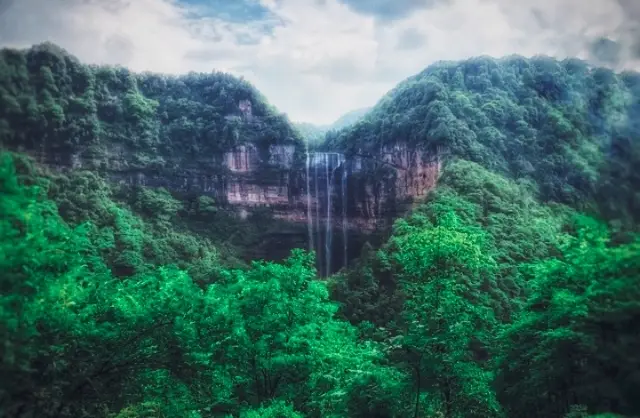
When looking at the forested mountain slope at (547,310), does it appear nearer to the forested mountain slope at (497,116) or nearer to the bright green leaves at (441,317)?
the bright green leaves at (441,317)

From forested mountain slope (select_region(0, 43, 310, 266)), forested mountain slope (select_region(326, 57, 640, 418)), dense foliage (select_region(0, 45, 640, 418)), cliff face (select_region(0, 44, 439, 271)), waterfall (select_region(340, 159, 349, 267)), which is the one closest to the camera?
forested mountain slope (select_region(326, 57, 640, 418))

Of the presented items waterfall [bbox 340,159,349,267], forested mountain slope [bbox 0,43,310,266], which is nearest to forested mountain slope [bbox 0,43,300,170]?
forested mountain slope [bbox 0,43,310,266]

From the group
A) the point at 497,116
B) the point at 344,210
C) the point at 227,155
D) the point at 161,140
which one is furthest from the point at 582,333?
the point at 161,140

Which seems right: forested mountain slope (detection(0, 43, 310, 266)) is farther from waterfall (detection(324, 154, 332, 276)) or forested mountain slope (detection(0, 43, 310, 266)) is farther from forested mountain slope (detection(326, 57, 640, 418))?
forested mountain slope (detection(326, 57, 640, 418))

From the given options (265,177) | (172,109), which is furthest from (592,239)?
(172,109)

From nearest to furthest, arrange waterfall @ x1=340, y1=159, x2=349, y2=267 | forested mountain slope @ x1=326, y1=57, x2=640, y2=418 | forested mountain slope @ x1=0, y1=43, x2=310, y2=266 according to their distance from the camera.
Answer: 1. forested mountain slope @ x1=326, y1=57, x2=640, y2=418
2. forested mountain slope @ x1=0, y1=43, x2=310, y2=266
3. waterfall @ x1=340, y1=159, x2=349, y2=267

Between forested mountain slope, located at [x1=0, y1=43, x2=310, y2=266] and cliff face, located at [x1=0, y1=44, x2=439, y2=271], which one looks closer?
forested mountain slope, located at [x1=0, y1=43, x2=310, y2=266]

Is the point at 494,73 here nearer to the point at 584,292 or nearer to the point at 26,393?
the point at 584,292

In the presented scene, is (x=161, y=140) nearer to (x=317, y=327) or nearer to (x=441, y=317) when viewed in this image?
(x=317, y=327)

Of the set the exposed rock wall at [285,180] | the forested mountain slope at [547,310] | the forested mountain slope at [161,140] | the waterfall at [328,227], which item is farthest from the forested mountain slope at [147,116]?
the forested mountain slope at [547,310]
